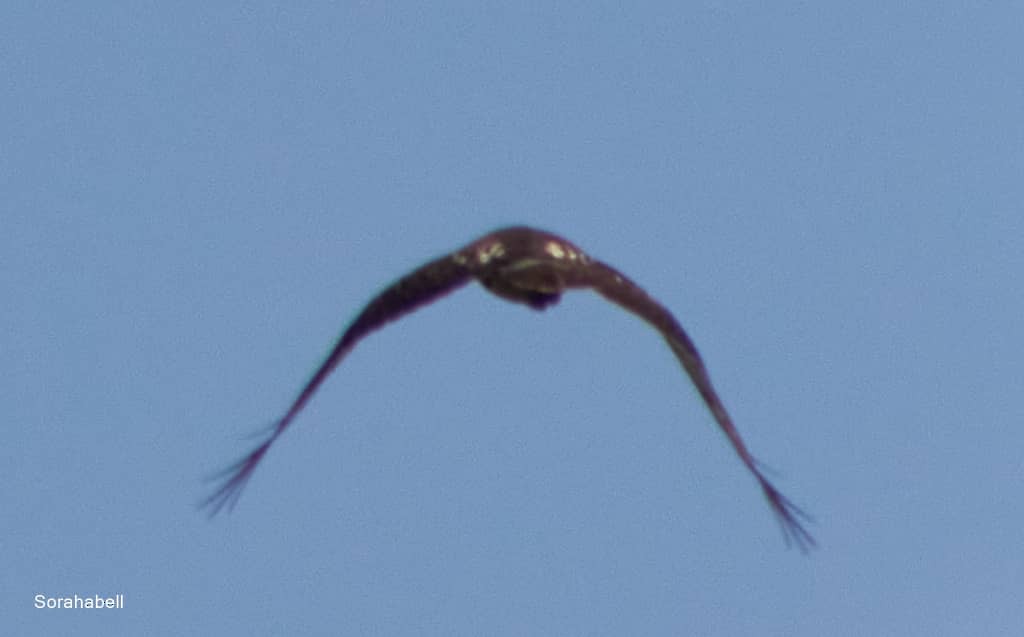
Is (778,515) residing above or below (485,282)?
below

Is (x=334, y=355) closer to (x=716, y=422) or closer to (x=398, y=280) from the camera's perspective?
(x=398, y=280)

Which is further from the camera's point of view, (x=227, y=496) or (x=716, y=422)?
(x=716, y=422)

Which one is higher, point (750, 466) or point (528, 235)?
point (528, 235)

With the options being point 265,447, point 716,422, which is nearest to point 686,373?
point 716,422

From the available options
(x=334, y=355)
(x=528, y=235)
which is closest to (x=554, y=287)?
(x=528, y=235)

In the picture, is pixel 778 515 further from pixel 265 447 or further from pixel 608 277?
pixel 265 447

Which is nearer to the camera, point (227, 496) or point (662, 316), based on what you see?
point (227, 496)
